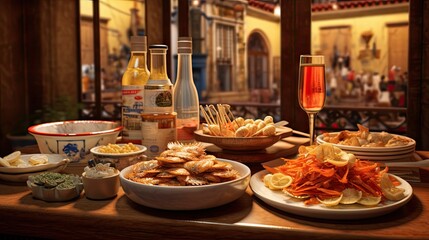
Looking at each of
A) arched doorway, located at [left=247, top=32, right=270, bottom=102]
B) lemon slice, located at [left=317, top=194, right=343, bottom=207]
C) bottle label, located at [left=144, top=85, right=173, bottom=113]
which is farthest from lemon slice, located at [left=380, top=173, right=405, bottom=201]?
arched doorway, located at [left=247, top=32, right=270, bottom=102]

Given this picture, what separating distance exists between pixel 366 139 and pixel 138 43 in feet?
2.72

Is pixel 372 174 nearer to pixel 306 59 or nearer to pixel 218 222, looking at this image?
pixel 218 222

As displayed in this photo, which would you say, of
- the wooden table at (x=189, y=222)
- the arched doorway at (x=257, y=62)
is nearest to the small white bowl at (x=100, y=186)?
the wooden table at (x=189, y=222)

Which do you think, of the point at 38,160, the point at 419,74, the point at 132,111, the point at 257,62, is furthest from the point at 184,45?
the point at 257,62

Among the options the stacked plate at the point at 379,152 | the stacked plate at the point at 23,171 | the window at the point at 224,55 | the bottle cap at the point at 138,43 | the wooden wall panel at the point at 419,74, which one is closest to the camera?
the stacked plate at the point at 23,171

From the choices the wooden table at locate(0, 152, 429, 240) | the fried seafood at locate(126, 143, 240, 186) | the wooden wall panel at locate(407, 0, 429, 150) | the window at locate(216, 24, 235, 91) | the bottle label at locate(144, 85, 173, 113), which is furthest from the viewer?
the window at locate(216, 24, 235, 91)

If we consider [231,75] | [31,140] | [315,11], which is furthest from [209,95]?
[31,140]

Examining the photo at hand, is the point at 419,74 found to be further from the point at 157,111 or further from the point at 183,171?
the point at 183,171

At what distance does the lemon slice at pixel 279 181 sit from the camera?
3.36ft

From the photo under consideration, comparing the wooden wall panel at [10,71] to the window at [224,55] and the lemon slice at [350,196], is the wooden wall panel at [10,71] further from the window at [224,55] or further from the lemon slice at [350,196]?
the window at [224,55]

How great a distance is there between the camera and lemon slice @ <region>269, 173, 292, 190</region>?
1023mm

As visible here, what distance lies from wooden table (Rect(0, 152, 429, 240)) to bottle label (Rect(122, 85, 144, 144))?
1.64 feet

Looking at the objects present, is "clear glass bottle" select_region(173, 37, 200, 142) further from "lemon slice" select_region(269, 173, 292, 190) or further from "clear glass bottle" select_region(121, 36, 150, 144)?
"lemon slice" select_region(269, 173, 292, 190)

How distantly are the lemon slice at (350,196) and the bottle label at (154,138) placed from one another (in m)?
0.63
